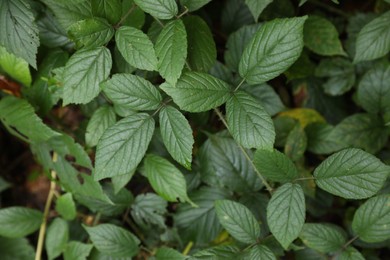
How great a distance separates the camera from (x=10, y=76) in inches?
69.8

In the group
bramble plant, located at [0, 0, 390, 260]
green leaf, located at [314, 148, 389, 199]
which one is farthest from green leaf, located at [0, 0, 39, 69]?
green leaf, located at [314, 148, 389, 199]

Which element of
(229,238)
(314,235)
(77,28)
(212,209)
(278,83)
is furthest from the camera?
(278,83)

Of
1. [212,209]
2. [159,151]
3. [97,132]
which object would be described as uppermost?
[97,132]

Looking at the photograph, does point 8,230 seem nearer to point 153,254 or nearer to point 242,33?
point 153,254

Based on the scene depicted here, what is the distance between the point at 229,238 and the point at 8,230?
889 millimetres

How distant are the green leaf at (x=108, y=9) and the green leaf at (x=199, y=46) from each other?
0.77 ft

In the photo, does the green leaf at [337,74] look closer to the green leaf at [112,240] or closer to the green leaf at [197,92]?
the green leaf at [197,92]

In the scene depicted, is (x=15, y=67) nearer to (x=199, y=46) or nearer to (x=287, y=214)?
(x=199, y=46)

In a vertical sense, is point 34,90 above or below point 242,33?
below

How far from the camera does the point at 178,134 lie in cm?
131

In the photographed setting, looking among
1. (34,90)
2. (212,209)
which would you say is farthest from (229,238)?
(34,90)

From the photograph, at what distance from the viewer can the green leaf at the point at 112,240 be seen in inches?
66.7

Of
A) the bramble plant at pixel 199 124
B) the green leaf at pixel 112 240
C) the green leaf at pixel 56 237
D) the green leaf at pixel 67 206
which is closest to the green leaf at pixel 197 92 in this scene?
the bramble plant at pixel 199 124

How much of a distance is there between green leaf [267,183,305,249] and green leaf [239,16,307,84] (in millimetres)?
342
